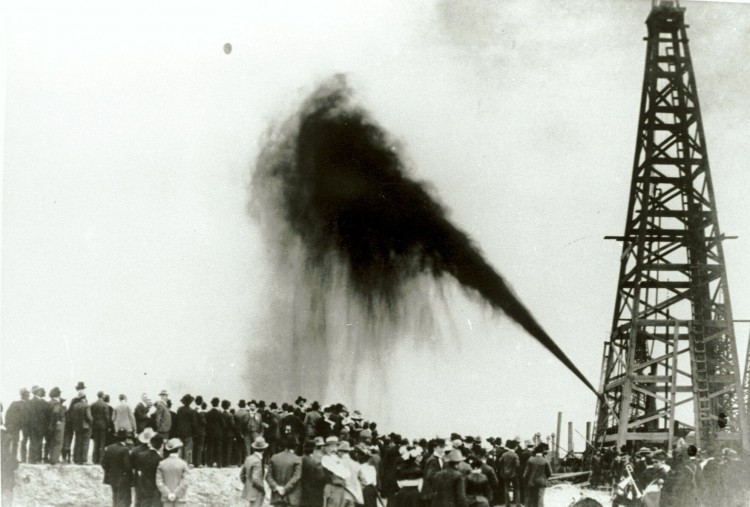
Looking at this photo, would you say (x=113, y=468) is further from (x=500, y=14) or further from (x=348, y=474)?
(x=500, y=14)

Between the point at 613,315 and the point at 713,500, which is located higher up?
the point at 613,315

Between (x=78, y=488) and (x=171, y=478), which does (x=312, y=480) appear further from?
(x=78, y=488)

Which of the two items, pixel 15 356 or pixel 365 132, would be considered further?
pixel 365 132

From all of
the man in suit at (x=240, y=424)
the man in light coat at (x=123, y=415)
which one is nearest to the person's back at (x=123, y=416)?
the man in light coat at (x=123, y=415)

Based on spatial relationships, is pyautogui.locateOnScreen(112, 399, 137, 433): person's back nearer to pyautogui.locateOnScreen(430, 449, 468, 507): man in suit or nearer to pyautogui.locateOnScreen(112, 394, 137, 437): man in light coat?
pyautogui.locateOnScreen(112, 394, 137, 437): man in light coat

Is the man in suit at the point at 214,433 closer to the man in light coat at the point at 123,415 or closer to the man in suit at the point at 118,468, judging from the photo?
the man in light coat at the point at 123,415

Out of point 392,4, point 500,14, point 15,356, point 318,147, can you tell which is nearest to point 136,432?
point 15,356

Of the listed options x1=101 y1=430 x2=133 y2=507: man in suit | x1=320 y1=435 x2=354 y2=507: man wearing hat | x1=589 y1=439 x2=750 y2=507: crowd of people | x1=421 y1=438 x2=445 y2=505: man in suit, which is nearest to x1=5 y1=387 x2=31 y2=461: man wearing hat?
x1=101 y1=430 x2=133 y2=507: man in suit
